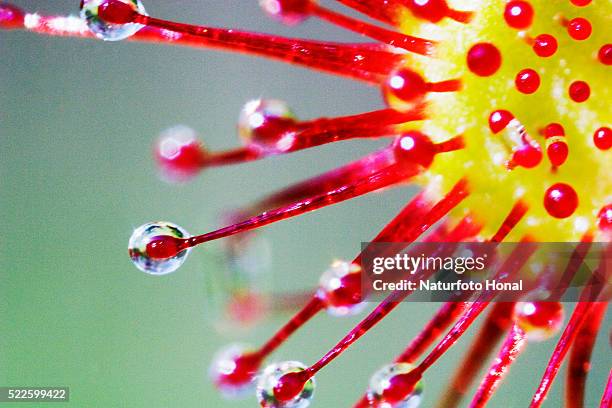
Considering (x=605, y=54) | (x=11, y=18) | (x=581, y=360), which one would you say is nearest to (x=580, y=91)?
(x=605, y=54)

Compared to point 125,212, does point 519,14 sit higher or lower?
lower

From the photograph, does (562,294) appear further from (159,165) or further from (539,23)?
(159,165)

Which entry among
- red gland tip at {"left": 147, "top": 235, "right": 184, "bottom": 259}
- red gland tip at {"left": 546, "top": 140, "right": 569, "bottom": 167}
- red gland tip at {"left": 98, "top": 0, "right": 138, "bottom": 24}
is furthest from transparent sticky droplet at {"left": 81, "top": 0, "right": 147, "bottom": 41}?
red gland tip at {"left": 546, "top": 140, "right": 569, "bottom": 167}

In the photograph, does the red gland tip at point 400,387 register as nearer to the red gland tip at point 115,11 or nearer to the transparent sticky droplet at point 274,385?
the transparent sticky droplet at point 274,385

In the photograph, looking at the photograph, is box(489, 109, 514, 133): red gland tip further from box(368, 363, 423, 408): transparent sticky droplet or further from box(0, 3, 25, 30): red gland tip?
box(0, 3, 25, 30): red gland tip

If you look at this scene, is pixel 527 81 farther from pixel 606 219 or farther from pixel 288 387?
pixel 288 387
